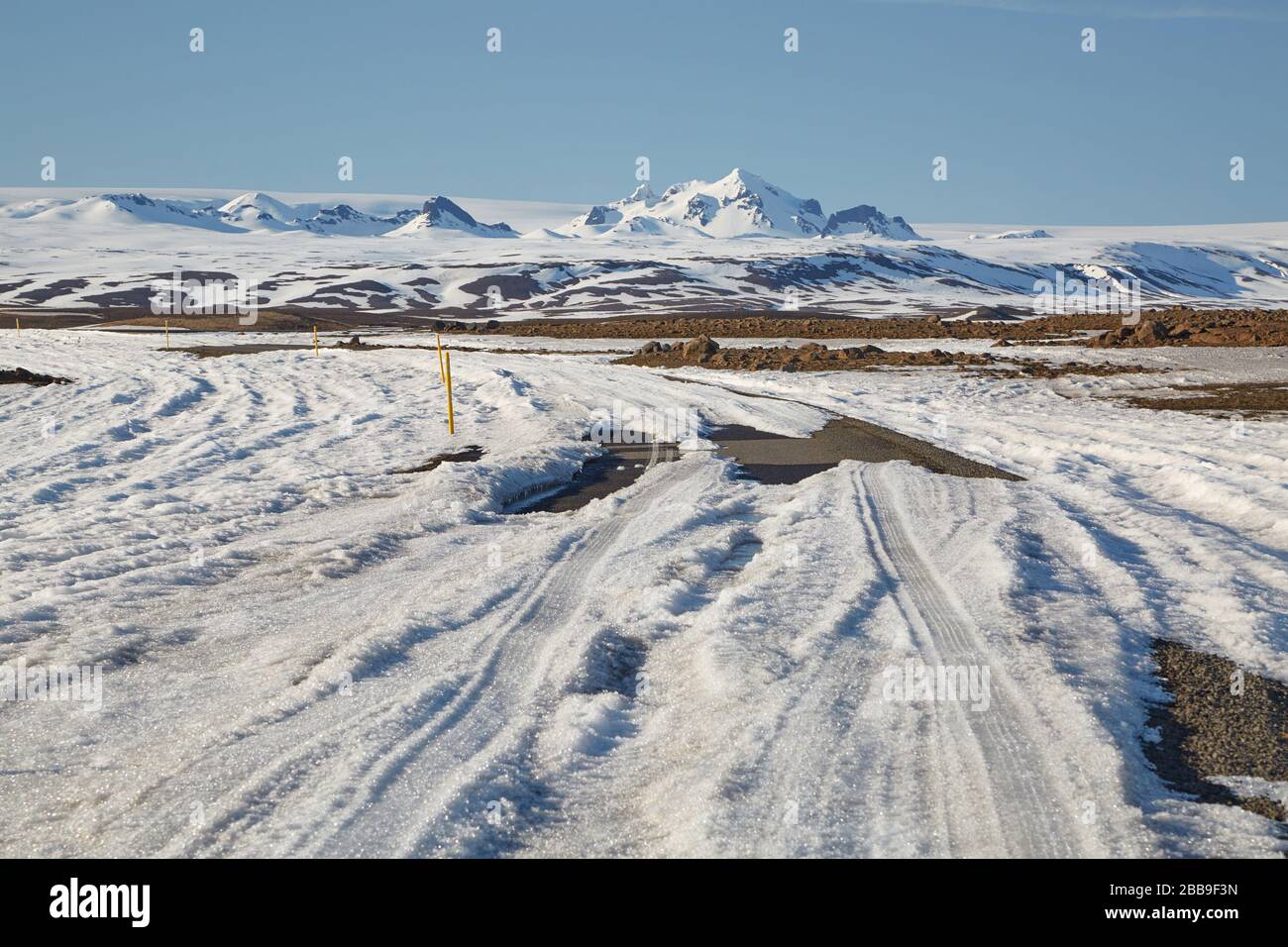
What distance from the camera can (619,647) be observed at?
7605 millimetres

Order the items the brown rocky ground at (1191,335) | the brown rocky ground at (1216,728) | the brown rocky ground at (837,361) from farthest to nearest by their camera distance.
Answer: the brown rocky ground at (1191,335) → the brown rocky ground at (837,361) → the brown rocky ground at (1216,728)

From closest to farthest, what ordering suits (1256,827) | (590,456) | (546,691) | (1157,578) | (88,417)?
(1256,827) < (546,691) < (1157,578) < (590,456) < (88,417)

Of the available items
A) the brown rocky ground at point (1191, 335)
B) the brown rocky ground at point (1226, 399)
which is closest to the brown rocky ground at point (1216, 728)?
the brown rocky ground at point (1226, 399)

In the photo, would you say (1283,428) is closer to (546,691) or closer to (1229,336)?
(546,691)

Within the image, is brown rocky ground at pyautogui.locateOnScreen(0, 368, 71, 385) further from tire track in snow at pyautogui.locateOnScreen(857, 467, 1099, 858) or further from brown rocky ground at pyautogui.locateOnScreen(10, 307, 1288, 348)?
brown rocky ground at pyautogui.locateOnScreen(10, 307, 1288, 348)

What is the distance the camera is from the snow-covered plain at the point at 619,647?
197 inches

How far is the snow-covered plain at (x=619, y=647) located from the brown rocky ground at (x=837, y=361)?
16680 millimetres

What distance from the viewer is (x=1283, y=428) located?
61.7 feet

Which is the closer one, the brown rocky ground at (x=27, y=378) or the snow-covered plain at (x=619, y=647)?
the snow-covered plain at (x=619, y=647)

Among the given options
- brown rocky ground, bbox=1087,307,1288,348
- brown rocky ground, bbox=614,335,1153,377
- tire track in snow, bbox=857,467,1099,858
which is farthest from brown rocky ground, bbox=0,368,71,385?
brown rocky ground, bbox=1087,307,1288,348

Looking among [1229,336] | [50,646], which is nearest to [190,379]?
[50,646]

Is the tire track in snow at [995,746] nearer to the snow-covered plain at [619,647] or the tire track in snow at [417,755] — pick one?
the snow-covered plain at [619,647]

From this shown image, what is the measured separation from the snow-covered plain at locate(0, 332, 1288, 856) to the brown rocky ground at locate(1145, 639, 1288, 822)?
0.18 m
